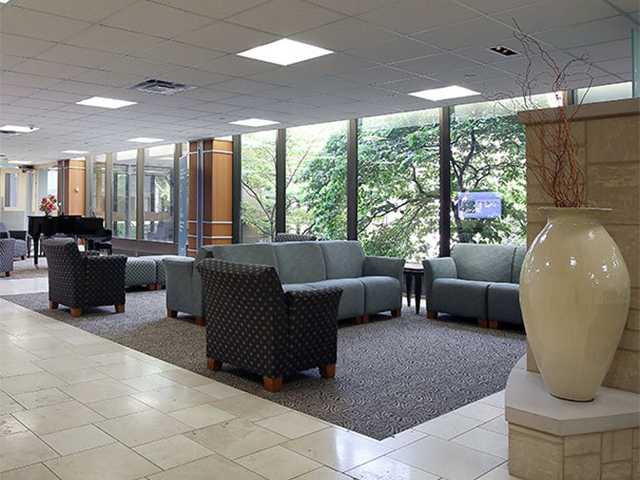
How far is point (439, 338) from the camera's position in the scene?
5.91 m

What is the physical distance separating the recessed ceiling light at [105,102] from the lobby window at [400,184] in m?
3.77

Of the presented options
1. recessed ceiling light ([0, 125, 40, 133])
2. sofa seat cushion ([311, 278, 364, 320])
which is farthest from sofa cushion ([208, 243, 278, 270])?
recessed ceiling light ([0, 125, 40, 133])

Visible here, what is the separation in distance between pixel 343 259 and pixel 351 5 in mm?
3626

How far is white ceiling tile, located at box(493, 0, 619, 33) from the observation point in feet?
13.9

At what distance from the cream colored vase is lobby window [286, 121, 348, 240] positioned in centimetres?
706

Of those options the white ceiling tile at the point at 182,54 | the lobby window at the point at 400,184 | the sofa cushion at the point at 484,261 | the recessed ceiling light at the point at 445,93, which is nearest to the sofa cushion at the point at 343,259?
the sofa cushion at the point at 484,261

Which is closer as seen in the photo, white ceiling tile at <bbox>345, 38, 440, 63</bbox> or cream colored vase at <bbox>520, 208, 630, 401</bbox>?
cream colored vase at <bbox>520, 208, 630, 401</bbox>

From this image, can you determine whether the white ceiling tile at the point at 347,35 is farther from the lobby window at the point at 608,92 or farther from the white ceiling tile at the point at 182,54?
the lobby window at the point at 608,92

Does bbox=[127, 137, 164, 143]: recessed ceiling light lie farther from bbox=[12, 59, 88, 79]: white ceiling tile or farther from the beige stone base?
the beige stone base

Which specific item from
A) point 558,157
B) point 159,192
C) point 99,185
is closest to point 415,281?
point 558,157

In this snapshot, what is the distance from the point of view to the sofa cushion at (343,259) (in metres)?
7.14

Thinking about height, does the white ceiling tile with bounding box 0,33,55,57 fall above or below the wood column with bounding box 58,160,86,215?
above

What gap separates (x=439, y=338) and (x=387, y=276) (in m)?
1.49

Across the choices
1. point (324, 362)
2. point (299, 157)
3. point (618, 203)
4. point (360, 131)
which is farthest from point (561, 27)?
point (299, 157)
